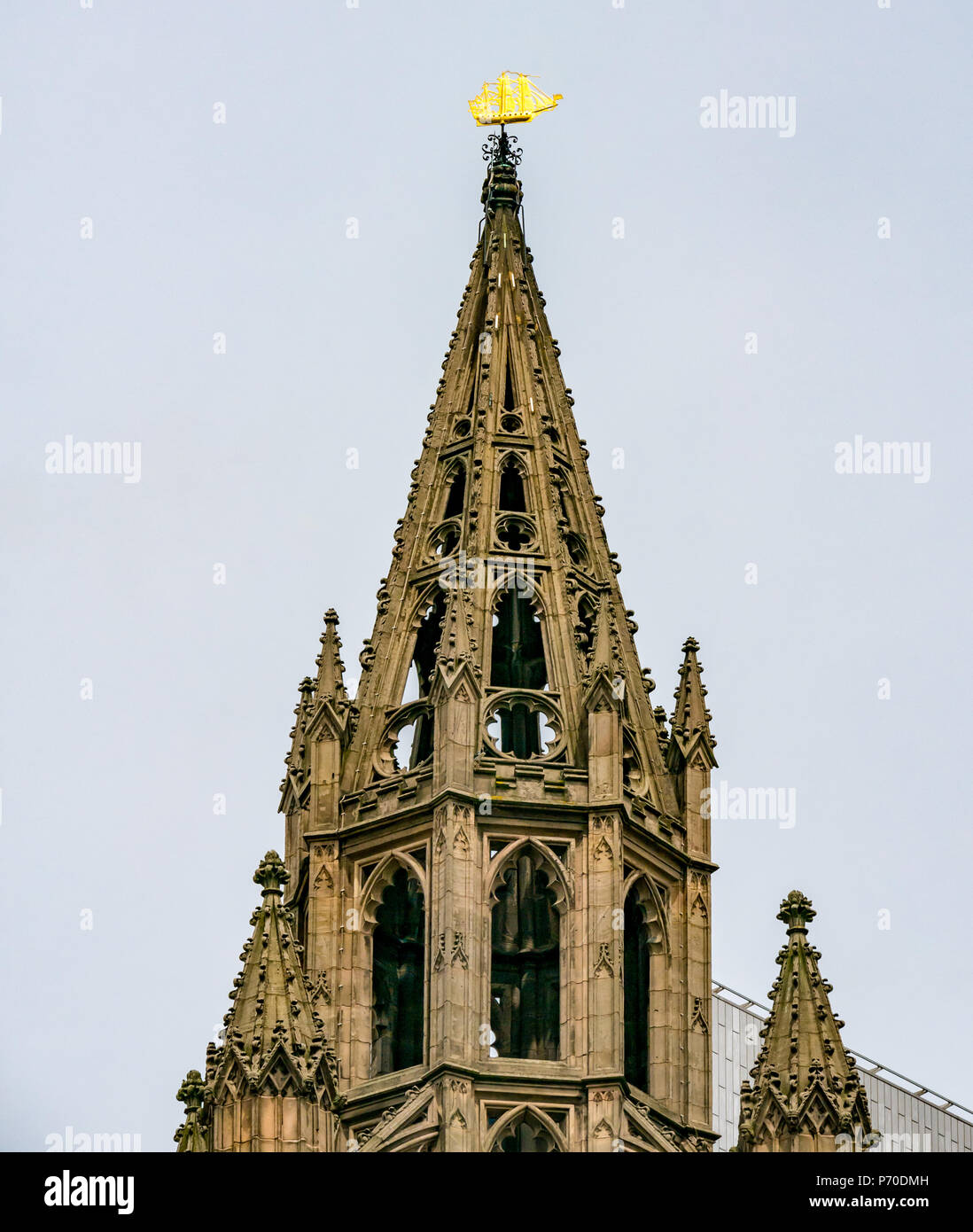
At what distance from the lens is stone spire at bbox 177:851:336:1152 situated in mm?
76688

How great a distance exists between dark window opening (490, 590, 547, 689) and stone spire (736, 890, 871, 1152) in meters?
9.14

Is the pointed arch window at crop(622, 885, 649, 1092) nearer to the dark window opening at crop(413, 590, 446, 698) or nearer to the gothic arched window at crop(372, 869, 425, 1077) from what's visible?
the gothic arched window at crop(372, 869, 425, 1077)

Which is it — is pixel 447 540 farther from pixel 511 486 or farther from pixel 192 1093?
pixel 192 1093

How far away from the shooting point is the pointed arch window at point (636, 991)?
3305 inches

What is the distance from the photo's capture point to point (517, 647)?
88.4m

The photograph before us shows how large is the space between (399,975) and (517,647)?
7.04m

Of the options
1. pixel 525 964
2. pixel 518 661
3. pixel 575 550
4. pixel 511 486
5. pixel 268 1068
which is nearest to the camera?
pixel 268 1068

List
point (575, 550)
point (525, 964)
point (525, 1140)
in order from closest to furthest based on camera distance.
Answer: point (525, 1140)
point (525, 964)
point (575, 550)

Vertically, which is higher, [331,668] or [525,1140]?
[331,668]

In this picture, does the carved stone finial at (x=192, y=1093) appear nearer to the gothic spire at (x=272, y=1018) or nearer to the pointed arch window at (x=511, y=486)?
the gothic spire at (x=272, y=1018)

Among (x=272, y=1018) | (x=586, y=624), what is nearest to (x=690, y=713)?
(x=586, y=624)

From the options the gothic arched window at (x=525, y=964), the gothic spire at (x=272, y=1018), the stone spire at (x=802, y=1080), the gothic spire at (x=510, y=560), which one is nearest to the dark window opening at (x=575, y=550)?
the gothic spire at (x=510, y=560)

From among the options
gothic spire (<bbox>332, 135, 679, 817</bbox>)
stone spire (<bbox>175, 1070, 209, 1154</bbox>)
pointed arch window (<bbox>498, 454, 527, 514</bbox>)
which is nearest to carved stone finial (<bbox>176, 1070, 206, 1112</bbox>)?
stone spire (<bbox>175, 1070, 209, 1154</bbox>)
